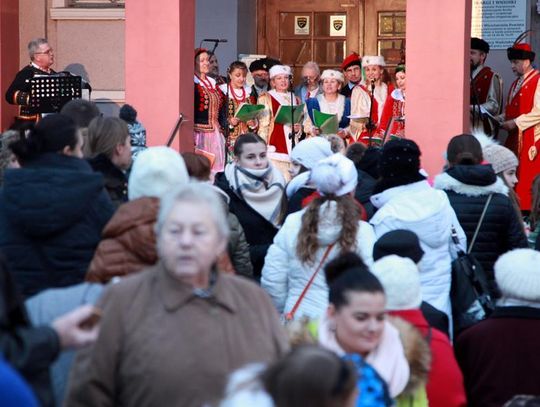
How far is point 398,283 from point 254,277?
219cm

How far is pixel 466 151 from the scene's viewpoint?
8109 millimetres

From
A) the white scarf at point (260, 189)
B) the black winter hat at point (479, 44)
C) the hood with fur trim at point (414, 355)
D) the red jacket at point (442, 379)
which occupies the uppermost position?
the black winter hat at point (479, 44)

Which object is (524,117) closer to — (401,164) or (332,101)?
(332,101)

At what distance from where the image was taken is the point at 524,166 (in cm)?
1533

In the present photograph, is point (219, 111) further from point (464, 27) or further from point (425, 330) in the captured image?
point (425, 330)

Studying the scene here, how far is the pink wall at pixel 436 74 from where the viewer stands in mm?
12133

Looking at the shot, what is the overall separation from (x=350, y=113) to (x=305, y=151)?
334 inches

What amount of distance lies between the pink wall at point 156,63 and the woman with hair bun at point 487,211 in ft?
16.3

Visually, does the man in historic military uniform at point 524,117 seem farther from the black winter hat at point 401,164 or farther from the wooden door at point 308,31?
the black winter hat at point 401,164

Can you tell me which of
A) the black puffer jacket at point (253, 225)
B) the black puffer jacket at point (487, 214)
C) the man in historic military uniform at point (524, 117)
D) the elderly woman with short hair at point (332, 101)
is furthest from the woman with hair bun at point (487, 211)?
the elderly woman with short hair at point (332, 101)

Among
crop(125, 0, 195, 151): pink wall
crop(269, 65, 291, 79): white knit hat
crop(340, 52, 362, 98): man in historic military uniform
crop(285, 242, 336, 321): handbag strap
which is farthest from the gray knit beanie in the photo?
crop(340, 52, 362, 98): man in historic military uniform

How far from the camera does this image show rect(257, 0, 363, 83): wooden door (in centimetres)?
1922

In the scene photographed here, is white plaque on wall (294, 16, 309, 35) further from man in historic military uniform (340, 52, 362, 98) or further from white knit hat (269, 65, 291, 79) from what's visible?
white knit hat (269, 65, 291, 79)

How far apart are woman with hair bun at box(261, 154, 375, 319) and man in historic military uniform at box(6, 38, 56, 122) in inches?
266
